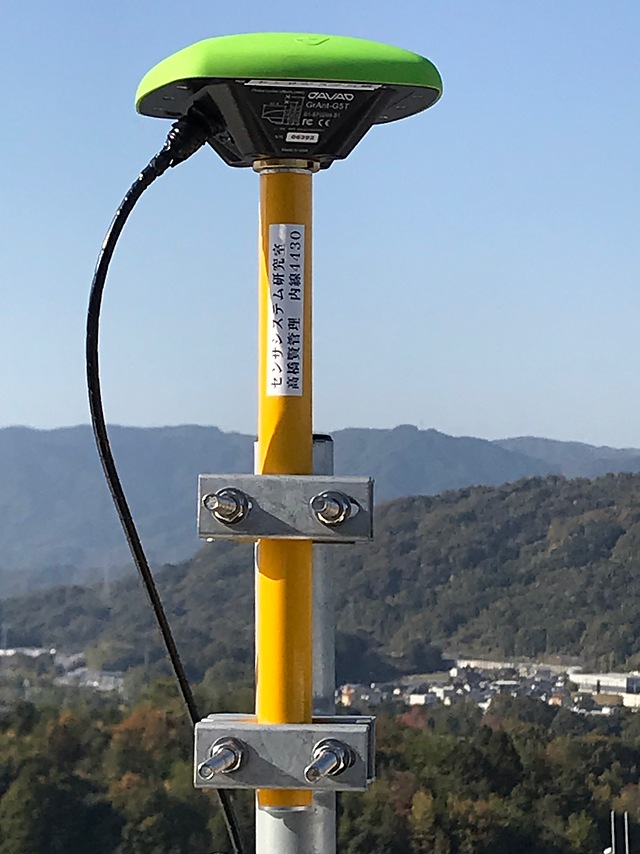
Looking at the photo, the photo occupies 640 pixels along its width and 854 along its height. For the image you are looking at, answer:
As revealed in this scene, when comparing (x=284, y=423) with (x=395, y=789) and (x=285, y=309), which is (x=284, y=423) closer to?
(x=285, y=309)

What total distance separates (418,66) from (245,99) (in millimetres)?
177

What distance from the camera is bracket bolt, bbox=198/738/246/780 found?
1.44m

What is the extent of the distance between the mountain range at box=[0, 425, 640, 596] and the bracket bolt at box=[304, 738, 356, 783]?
15.4 metres

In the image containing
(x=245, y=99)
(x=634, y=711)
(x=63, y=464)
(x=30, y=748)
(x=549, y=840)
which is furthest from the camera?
(x=63, y=464)

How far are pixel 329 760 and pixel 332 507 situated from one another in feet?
0.81

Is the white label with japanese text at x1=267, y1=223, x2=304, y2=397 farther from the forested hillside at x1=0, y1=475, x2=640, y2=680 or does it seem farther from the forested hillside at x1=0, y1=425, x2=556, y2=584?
the forested hillside at x1=0, y1=475, x2=640, y2=680

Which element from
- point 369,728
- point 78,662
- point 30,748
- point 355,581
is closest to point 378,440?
point 355,581

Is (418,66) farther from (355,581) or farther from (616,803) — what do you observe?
(355,581)

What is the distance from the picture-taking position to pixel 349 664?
1545 cm

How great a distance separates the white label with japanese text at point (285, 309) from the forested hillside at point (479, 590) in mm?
15860

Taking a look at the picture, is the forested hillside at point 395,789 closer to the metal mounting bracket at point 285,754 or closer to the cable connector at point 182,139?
the metal mounting bracket at point 285,754

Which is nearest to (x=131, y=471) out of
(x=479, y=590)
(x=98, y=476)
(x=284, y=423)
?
(x=98, y=476)

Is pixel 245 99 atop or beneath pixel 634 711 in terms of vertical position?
atop

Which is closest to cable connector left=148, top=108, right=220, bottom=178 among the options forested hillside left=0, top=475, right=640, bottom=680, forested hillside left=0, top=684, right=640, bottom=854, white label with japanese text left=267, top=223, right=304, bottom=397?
white label with japanese text left=267, top=223, right=304, bottom=397
